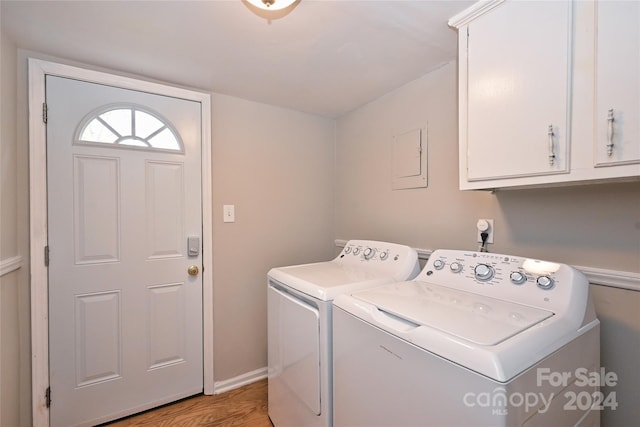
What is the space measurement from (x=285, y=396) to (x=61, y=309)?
1317mm

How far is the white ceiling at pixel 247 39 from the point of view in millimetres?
1190

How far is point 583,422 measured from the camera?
98cm

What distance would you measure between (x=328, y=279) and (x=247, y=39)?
48.9 inches

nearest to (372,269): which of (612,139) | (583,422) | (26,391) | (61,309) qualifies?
(583,422)

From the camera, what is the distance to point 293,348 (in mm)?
1458

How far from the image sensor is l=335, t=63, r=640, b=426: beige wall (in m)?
1.08

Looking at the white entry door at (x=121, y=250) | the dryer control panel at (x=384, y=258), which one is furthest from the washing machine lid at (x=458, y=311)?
the white entry door at (x=121, y=250)

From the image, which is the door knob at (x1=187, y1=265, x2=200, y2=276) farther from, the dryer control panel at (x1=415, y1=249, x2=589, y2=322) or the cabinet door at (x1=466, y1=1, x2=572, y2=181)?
the cabinet door at (x1=466, y1=1, x2=572, y2=181)

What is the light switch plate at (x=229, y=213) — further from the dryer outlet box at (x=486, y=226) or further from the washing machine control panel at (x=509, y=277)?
the dryer outlet box at (x=486, y=226)

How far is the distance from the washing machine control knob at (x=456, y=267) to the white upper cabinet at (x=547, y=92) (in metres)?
0.36

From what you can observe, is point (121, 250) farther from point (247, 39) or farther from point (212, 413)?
point (247, 39)

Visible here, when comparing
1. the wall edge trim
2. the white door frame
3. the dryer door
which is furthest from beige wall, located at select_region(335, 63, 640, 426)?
the wall edge trim

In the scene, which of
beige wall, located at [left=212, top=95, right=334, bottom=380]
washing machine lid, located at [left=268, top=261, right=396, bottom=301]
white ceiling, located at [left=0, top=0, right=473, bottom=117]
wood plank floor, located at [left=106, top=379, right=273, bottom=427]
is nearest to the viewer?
white ceiling, located at [left=0, top=0, right=473, bottom=117]

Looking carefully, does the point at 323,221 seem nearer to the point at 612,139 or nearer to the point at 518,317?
the point at 518,317
